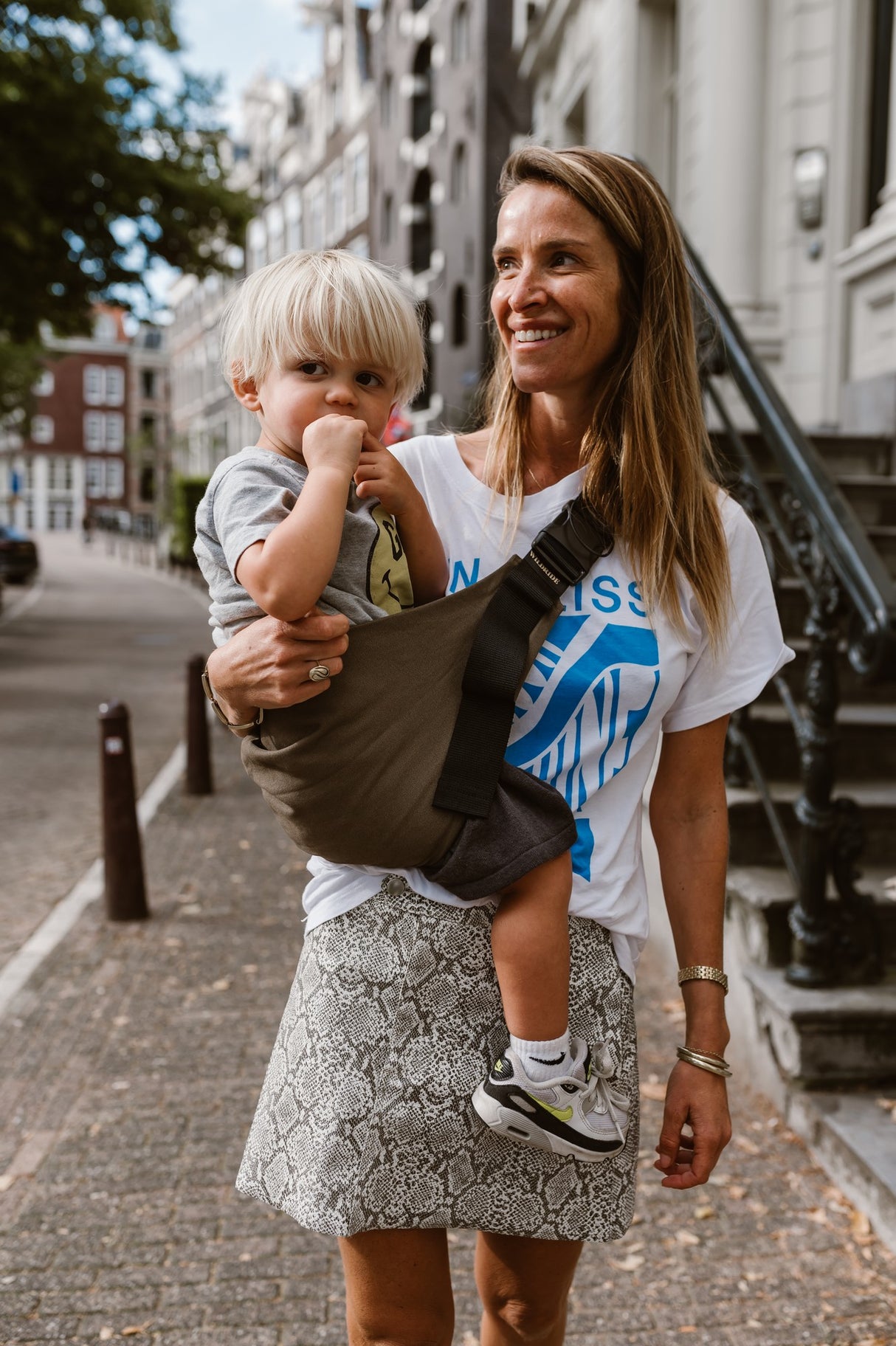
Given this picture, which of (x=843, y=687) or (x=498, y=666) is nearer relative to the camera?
(x=498, y=666)

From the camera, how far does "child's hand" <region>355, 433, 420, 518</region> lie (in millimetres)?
1619

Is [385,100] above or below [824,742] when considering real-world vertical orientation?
above

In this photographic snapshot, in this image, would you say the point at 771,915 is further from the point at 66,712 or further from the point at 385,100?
the point at 385,100

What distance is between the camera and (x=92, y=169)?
1417 centimetres

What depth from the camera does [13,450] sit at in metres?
79.9

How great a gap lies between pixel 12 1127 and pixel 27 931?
212cm

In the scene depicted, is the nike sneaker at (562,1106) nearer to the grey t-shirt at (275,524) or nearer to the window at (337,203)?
the grey t-shirt at (275,524)

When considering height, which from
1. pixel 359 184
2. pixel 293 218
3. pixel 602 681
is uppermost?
pixel 293 218

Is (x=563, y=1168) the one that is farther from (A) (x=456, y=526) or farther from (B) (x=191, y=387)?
(B) (x=191, y=387)

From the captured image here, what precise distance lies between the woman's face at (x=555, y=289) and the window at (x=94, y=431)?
3414 inches

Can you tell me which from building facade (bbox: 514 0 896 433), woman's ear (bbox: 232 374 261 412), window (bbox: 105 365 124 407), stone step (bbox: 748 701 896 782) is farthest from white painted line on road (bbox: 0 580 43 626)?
window (bbox: 105 365 124 407)

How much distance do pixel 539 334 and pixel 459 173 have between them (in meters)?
24.8

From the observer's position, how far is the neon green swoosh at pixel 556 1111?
5.24 feet

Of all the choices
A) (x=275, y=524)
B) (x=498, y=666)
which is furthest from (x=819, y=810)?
(x=275, y=524)
